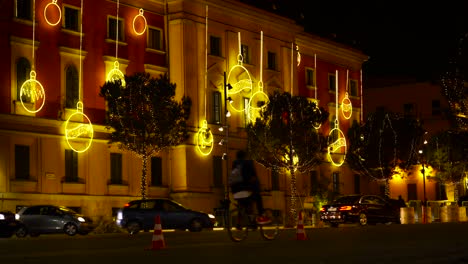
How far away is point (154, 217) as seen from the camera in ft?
123

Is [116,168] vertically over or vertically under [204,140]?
under

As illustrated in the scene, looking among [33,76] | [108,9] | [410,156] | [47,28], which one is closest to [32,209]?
[33,76]

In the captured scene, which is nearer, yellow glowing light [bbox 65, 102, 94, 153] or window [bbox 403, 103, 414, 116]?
yellow glowing light [bbox 65, 102, 94, 153]

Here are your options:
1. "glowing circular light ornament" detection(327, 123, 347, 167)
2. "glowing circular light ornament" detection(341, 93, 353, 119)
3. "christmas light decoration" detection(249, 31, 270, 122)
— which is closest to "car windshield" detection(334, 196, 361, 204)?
"christmas light decoration" detection(249, 31, 270, 122)

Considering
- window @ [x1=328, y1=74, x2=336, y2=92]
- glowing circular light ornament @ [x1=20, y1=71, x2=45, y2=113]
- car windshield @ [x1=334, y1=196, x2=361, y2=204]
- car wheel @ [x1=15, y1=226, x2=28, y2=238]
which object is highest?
window @ [x1=328, y1=74, x2=336, y2=92]

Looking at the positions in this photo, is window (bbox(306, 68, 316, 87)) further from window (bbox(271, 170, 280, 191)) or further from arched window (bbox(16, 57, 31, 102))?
arched window (bbox(16, 57, 31, 102))

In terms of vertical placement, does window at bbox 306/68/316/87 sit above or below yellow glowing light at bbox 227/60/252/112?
above

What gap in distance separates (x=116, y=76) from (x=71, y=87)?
2917mm

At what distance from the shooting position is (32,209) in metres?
36.9

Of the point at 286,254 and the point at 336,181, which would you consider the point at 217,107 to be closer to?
the point at 336,181

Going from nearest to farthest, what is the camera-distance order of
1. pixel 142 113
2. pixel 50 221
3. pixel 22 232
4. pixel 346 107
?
pixel 22 232 → pixel 50 221 → pixel 142 113 → pixel 346 107

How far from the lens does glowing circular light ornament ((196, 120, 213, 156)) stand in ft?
166

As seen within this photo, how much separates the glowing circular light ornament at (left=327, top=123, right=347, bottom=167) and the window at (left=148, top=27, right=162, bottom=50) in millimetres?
18256

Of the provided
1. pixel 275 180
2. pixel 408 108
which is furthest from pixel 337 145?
pixel 408 108
